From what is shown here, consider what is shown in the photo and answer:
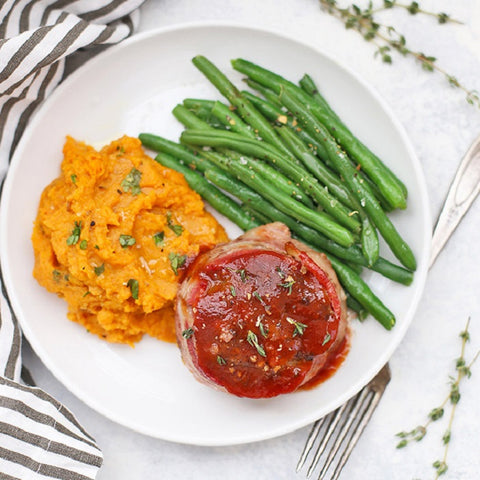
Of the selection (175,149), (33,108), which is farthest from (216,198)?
(33,108)

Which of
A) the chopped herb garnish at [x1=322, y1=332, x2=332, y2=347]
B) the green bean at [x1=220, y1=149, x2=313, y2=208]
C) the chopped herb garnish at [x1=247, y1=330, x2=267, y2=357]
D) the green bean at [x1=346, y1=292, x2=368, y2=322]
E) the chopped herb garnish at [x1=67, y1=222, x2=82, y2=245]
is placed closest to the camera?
the chopped herb garnish at [x1=247, y1=330, x2=267, y2=357]

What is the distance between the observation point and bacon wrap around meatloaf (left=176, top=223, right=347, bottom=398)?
13.5 feet

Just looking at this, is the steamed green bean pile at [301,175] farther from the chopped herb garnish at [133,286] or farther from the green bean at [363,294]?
the chopped herb garnish at [133,286]

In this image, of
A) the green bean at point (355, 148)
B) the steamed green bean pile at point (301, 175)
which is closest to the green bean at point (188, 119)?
the steamed green bean pile at point (301, 175)

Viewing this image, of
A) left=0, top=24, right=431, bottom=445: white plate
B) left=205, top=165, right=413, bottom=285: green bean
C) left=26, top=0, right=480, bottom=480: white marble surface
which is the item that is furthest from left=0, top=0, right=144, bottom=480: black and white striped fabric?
left=205, top=165, right=413, bottom=285: green bean

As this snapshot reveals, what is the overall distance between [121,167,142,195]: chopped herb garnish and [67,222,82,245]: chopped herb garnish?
0.40m

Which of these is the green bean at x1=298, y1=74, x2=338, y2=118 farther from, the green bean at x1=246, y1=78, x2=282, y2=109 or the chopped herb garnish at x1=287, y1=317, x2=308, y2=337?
the chopped herb garnish at x1=287, y1=317, x2=308, y2=337

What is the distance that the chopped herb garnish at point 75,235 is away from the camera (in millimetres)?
4289

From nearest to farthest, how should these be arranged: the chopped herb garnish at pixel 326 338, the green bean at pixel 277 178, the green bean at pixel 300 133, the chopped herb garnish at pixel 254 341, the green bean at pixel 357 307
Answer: the chopped herb garnish at pixel 254 341 → the chopped herb garnish at pixel 326 338 → the green bean at pixel 277 178 → the green bean at pixel 300 133 → the green bean at pixel 357 307

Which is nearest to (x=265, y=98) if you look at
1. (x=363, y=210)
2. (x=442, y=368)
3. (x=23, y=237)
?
(x=363, y=210)

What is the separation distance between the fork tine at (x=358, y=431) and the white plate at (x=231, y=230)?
1.10 feet

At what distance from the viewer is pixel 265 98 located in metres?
4.77

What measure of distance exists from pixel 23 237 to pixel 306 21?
2670 mm

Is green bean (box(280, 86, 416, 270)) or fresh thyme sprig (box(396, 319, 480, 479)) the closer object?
green bean (box(280, 86, 416, 270))
